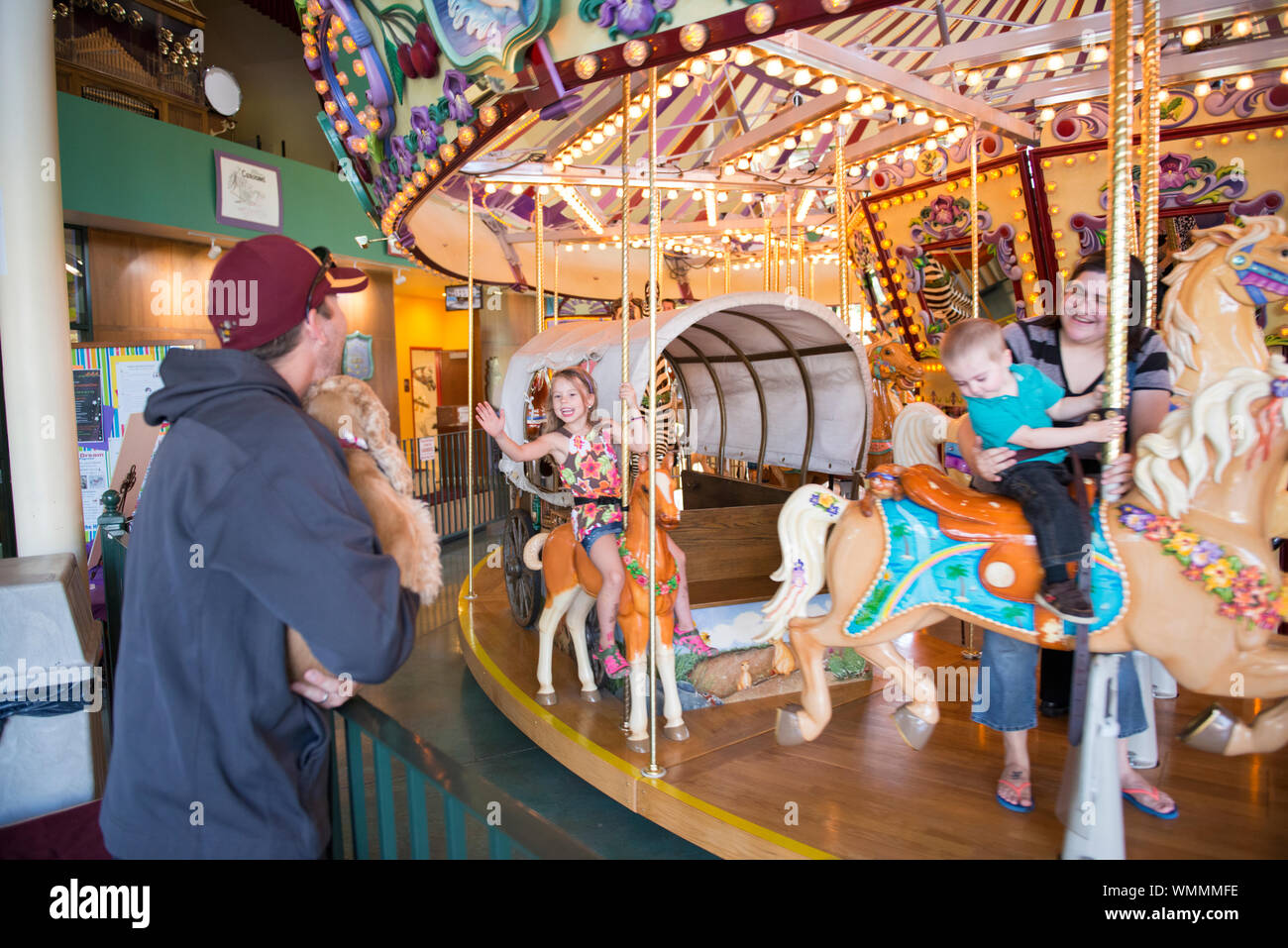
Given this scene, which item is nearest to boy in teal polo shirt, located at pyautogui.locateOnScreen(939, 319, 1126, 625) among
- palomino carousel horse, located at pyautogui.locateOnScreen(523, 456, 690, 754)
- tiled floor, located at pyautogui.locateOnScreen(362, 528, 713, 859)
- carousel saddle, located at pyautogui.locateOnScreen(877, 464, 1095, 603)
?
carousel saddle, located at pyautogui.locateOnScreen(877, 464, 1095, 603)

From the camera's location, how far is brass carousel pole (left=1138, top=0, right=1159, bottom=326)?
2711 millimetres

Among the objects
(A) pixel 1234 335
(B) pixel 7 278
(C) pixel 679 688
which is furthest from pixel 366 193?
(A) pixel 1234 335

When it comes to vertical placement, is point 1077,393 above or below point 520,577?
above

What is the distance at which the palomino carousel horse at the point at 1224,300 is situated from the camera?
2.38 m

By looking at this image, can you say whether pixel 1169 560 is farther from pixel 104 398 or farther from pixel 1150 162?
pixel 104 398

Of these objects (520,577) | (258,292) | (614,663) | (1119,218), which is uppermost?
(1119,218)

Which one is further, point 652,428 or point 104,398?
point 104,398

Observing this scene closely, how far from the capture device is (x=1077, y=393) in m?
2.83

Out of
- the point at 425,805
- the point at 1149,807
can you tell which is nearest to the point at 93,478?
the point at 425,805

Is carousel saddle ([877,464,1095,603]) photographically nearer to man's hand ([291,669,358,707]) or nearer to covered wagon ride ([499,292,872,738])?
covered wagon ride ([499,292,872,738])

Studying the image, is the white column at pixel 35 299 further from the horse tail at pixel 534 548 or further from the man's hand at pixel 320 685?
the man's hand at pixel 320 685

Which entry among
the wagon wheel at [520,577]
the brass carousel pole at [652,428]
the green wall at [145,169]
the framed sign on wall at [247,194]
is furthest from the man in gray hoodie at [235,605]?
the framed sign on wall at [247,194]

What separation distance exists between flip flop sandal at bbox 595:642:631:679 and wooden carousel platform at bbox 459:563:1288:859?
20 centimetres

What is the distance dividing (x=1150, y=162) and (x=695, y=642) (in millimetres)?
2639
